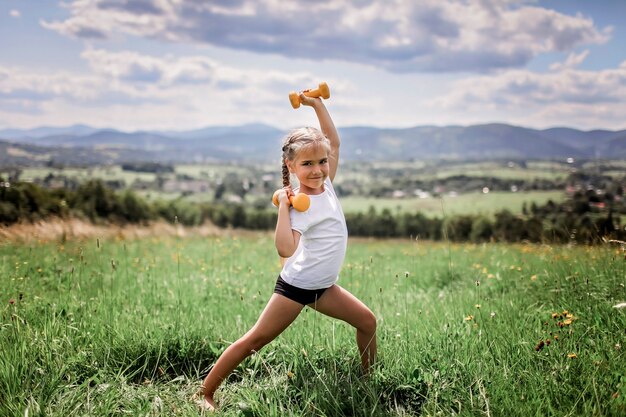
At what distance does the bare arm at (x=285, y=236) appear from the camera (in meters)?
3.30

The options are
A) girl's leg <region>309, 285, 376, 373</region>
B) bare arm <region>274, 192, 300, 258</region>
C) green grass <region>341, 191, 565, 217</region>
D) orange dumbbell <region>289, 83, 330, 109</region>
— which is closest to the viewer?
bare arm <region>274, 192, 300, 258</region>

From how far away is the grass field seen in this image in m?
3.46

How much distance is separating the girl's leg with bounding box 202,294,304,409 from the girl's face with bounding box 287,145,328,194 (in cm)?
82

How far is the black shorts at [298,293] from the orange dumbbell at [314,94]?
1.34m

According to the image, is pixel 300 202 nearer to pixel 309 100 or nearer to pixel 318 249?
pixel 318 249

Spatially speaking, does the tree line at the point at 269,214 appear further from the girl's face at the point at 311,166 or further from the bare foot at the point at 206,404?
the girl's face at the point at 311,166

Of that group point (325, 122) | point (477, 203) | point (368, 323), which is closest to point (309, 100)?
point (325, 122)

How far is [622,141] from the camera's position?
94.8 m

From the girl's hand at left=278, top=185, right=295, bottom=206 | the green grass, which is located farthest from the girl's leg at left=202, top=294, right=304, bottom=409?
the green grass

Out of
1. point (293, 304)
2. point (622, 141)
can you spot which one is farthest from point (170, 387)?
point (622, 141)

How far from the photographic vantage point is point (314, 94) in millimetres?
3939

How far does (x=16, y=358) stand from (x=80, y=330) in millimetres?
762

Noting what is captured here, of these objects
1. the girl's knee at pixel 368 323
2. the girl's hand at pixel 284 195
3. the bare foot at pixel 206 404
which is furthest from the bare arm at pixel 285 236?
the bare foot at pixel 206 404

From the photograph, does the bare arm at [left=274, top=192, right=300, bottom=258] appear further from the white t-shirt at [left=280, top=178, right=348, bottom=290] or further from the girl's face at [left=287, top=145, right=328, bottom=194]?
the girl's face at [left=287, top=145, right=328, bottom=194]
